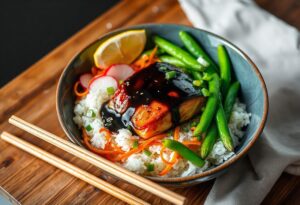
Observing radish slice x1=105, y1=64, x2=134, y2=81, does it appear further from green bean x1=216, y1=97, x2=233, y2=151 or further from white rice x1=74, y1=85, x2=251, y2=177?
green bean x1=216, y1=97, x2=233, y2=151

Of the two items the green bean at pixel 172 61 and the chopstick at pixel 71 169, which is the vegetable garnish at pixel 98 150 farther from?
the green bean at pixel 172 61

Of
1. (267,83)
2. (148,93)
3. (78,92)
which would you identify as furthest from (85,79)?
(267,83)

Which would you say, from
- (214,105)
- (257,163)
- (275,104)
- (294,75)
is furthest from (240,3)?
(257,163)

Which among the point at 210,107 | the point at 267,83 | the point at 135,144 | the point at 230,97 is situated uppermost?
the point at 135,144

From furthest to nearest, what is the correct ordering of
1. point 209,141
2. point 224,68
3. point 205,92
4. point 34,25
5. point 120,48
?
1. point 34,25
2. point 120,48
3. point 224,68
4. point 205,92
5. point 209,141

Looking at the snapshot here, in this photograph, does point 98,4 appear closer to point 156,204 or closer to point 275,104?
point 275,104

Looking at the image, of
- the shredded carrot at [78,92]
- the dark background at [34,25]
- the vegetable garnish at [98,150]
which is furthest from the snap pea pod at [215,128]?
the dark background at [34,25]

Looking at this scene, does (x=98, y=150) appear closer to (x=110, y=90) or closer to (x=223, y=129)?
(x=110, y=90)
